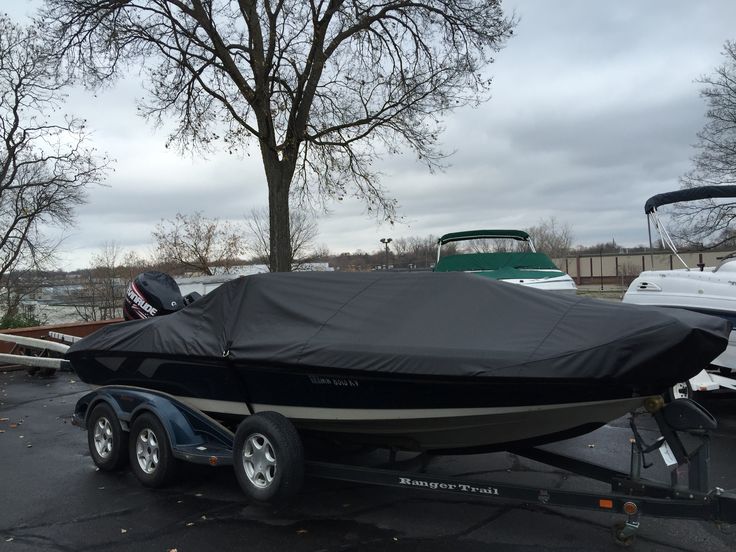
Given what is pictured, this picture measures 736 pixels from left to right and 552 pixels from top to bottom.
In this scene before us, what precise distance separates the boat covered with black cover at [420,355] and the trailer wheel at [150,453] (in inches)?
13.8

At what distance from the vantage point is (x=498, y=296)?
4277mm

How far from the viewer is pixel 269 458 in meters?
4.46

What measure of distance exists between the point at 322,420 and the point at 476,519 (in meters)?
1.36

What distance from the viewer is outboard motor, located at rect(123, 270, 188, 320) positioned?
7.72 meters

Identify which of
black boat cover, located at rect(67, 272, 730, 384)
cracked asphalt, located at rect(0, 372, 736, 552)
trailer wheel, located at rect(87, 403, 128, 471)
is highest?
black boat cover, located at rect(67, 272, 730, 384)

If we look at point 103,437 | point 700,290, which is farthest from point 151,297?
point 700,290

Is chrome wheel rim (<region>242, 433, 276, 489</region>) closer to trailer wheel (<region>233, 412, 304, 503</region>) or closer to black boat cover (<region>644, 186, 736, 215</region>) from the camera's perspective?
trailer wheel (<region>233, 412, 304, 503</region>)

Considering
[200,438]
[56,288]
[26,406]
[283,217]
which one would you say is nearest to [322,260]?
[56,288]

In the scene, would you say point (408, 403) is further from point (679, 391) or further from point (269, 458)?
point (679, 391)

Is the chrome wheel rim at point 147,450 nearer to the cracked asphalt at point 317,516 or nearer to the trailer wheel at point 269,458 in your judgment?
the cracked asphalt at point 317,516

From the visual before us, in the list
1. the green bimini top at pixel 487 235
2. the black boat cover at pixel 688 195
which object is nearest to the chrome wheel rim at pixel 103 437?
the black boat cover at pixel 688 195

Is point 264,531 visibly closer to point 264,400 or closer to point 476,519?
point 264,400

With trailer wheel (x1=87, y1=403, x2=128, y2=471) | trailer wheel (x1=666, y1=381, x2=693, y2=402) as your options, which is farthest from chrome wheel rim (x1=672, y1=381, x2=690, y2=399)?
trailer wheel (x1=87, y1=403, x2=128, y2=471)

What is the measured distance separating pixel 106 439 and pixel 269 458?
2352 mm
